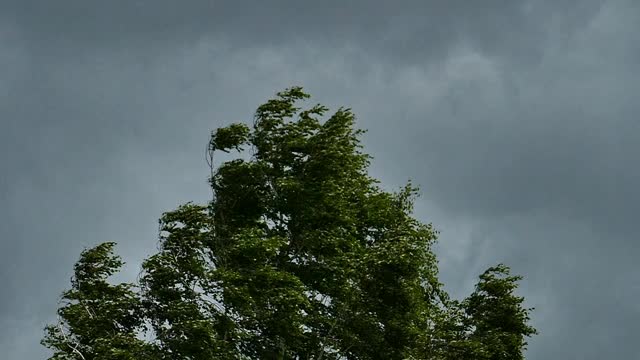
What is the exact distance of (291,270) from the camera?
48.7m

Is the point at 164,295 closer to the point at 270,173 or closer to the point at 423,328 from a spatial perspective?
the point at 270,173

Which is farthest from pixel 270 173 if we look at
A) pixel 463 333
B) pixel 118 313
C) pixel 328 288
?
pixel 463 333

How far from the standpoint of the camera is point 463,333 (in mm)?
52938

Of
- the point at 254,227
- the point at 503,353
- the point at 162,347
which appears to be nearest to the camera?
the point at 162,347

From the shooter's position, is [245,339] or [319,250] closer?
[245,339]

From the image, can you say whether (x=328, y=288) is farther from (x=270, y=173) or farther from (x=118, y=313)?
(x=118, y=313)

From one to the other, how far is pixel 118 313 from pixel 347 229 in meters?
12.2

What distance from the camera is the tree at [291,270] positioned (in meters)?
44.6

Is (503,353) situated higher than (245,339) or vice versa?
(503,353)

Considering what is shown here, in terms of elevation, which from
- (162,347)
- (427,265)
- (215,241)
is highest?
(427,265)

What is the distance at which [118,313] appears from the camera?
4575 centimetres

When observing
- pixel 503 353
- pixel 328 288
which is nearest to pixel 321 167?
pixel 328 288

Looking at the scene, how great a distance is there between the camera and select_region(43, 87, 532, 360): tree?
44.6m

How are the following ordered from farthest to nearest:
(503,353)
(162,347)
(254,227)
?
(503,353), (254,227), (162,347)
